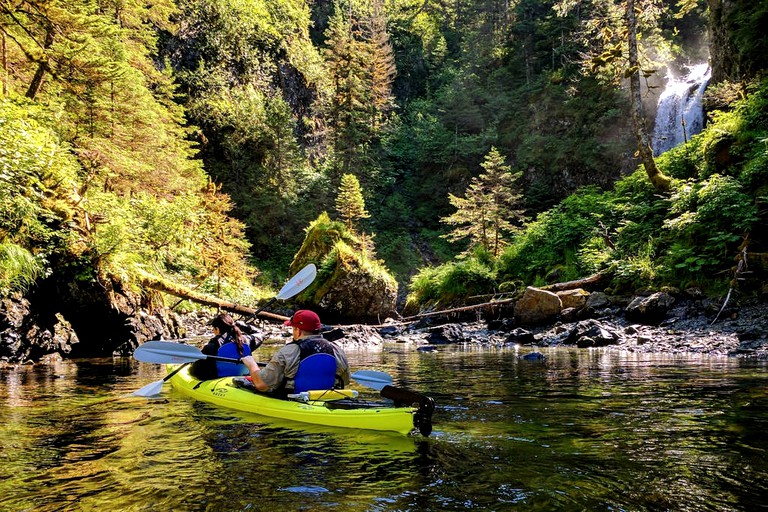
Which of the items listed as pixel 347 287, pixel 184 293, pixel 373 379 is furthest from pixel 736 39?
pixel 184 293

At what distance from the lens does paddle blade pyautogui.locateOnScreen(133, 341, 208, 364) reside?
20.7 ft

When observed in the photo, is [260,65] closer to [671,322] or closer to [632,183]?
[632,183]

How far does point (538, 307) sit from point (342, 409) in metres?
11.3

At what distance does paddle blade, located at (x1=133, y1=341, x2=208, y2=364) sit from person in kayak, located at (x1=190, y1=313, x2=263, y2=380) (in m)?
0.46

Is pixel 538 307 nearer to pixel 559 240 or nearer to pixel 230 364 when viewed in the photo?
pixel 559 240

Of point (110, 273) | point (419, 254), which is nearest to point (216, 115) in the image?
point (419, 254)

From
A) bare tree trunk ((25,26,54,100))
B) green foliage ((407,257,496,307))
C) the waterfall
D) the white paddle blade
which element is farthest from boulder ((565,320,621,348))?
the waterfall

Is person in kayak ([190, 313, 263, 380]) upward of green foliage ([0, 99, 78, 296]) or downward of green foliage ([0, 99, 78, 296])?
downward

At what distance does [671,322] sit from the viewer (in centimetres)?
1194

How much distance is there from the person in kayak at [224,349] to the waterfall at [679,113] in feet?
71.4

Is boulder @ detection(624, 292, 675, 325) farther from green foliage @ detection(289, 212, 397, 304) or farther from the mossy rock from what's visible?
green foliage @ detection(289, 212, 397, 304)

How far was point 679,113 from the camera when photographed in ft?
81.0

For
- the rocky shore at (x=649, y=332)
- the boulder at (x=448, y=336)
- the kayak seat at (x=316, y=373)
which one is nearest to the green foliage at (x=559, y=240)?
the rocky shore at (x=649, y=332)

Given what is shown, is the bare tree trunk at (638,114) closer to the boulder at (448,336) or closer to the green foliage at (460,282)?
the green foliage at (460,282)
